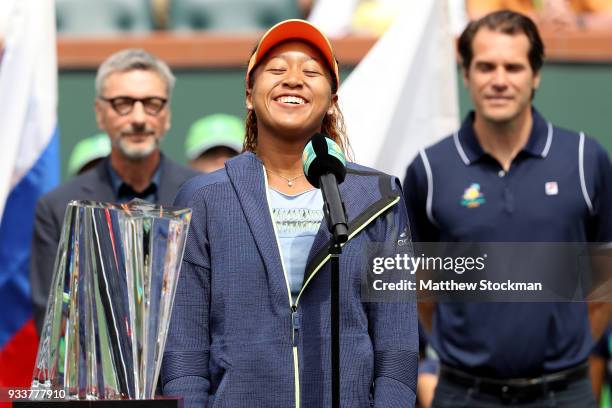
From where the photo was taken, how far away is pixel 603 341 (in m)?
6.02

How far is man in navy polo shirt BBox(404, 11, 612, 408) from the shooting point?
185 inches

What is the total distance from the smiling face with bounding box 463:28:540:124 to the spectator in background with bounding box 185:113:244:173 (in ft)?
5.05

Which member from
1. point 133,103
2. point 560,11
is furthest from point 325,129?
point 560,11

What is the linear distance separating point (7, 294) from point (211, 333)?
2.53 metres

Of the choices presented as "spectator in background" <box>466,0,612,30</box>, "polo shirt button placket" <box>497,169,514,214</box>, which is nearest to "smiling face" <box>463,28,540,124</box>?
"polo shirt button placket" <box>497,169,514,214</box>

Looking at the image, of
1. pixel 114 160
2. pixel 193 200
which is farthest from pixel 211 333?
pixel 114 160

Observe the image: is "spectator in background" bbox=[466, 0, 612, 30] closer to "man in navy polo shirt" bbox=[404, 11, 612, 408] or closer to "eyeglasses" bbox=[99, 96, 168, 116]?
"man in navy polo shirt" bbox=[404, 11, 612, 408]

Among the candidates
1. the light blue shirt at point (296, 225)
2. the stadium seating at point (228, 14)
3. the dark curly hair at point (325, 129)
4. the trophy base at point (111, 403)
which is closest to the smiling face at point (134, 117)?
the dark curly hair at point (325, 129)

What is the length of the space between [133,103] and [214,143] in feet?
3.05

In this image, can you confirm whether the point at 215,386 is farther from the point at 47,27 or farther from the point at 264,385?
the point at 47,27

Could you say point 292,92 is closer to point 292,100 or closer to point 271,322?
point 292,100

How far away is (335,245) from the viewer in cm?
292

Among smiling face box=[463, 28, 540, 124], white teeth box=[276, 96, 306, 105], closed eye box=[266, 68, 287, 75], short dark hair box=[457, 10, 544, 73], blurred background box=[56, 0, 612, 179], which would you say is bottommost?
white teeth box=[276, 96, 306, 105]

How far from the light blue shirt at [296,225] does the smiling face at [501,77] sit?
5.71ft
